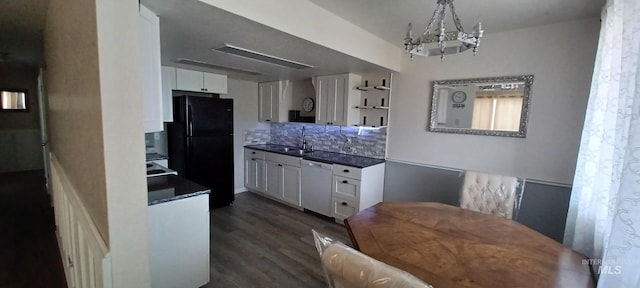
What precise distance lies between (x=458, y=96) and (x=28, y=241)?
4929 mm

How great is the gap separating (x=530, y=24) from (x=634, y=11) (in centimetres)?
141

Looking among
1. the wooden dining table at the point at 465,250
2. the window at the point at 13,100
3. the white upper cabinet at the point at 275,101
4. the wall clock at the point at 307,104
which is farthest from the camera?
the window at the point at 13,100

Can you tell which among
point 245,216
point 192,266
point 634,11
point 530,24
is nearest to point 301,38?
point 634,11

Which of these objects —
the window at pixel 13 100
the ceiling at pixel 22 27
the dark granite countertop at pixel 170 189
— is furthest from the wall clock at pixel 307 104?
the window at pixel 13 100

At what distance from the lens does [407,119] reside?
10.8 ft

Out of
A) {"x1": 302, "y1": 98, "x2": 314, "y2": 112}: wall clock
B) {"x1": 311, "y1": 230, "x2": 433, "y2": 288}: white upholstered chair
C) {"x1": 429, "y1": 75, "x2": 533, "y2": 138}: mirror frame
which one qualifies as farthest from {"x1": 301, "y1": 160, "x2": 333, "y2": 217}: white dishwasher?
{"x1": 311, "y1": 230, "x2": 433, "y2": 288}: white upholstered chair

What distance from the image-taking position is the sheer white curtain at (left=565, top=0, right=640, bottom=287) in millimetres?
846

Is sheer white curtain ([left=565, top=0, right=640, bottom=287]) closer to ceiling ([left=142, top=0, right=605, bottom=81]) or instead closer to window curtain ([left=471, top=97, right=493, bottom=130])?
ceiling ([left=142, top=0, right=605, bottom=81])

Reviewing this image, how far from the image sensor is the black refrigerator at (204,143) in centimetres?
351

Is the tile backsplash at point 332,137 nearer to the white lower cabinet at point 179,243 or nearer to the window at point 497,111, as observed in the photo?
the window at point 497,111

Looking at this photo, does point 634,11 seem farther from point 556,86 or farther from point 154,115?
point 154,115

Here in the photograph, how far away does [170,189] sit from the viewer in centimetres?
195

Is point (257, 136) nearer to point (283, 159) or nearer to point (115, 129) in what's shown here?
point (283, 159)

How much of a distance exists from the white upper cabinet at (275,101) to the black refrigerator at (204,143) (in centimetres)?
82
